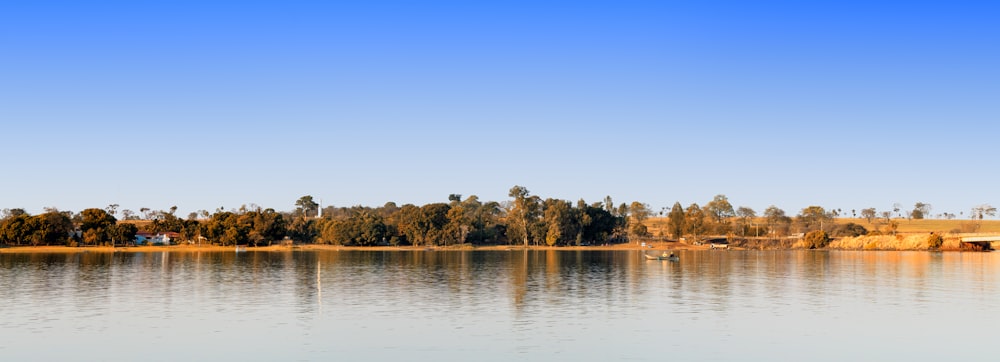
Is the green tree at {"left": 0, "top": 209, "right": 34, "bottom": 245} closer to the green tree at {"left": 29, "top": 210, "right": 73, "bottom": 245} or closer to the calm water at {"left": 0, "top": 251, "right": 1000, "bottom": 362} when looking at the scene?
the green tree at {"left": 29, "top": 210, "right": 73, "bottom": 245}

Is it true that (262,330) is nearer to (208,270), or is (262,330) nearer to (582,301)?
(582,301)

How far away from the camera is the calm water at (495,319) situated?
36594mm

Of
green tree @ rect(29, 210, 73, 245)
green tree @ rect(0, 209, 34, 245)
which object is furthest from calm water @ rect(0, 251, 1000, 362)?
green tree @ rect(29, 210, 73, 245)

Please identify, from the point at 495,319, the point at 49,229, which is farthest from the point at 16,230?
the point at 495,319

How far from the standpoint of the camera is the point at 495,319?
154ft

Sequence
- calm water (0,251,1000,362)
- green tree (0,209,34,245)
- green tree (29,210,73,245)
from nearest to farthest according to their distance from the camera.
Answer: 1. calm water (0,251,1000,362)
2. green tree (0,209,34,245)
3. green tree (29,210,73,245)

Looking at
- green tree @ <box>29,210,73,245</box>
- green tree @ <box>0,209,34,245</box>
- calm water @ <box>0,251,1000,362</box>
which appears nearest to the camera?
calm water @ <box>0,251,1000,362</box>

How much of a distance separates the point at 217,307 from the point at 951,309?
45.5m

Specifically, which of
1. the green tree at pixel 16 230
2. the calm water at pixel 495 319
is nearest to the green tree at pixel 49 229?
the green tree at pixel 16 230

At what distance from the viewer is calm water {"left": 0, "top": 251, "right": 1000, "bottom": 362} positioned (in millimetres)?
36594

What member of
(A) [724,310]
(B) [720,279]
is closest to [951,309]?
(A) [724,310]

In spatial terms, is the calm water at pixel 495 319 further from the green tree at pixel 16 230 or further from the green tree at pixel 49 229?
the green tree at pixel 49 229

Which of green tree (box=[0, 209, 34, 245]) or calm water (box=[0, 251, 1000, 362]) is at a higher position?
green tree (box=[0, 209, 34, 245])

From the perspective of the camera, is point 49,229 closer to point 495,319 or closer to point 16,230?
point 16,230
